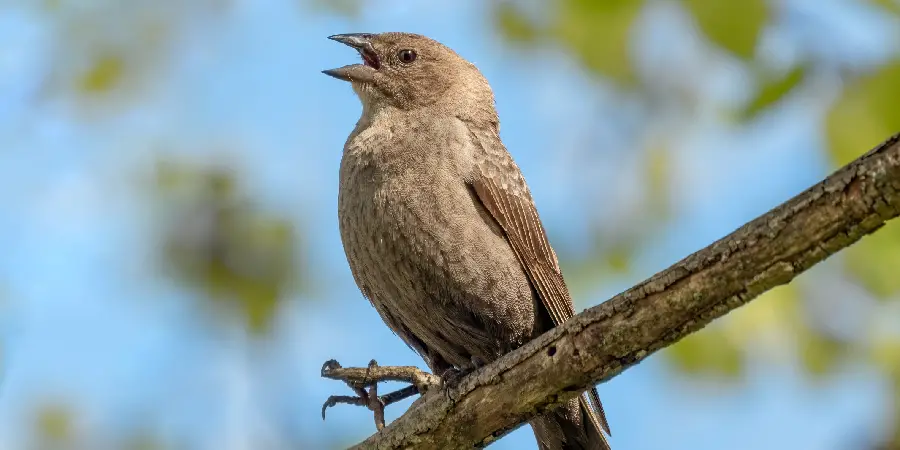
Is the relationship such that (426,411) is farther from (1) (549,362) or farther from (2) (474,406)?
(1) (549,362)

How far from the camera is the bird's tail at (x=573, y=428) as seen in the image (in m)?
4.99

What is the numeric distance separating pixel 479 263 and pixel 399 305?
0.45 meters

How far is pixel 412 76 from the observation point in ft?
19.0

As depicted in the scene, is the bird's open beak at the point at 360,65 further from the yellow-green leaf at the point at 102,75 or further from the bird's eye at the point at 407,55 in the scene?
the yellow-green leaf at the point at 102,75

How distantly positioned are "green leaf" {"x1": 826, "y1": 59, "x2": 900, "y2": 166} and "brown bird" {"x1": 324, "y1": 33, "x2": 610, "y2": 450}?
1.66 metres

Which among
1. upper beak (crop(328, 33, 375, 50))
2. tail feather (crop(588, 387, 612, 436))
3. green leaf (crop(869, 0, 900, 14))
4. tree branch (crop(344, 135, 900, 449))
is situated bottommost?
tree branch (crop(344, 135, 900, 449))

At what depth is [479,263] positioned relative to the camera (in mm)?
4809

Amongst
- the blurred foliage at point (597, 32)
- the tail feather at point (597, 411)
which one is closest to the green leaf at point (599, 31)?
the blurred foliage at point (597, 32)

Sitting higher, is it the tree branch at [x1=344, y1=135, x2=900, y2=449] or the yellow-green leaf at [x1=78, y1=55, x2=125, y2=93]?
the yellow-green leaf at [x1=78, y1=55, x2=125, y2=93]

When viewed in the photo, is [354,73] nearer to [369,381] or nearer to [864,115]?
[369,381]

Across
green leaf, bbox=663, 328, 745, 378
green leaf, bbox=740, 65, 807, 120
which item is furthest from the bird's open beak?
green leaf, bbox=740, 65, 807, 120

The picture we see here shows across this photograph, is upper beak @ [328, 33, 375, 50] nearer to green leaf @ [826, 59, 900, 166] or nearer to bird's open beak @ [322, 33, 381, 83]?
bird's open beak @ [322, 33, 381, 83]

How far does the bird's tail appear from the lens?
16.4ft

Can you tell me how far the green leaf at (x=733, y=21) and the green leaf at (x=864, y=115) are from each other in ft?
1.65
